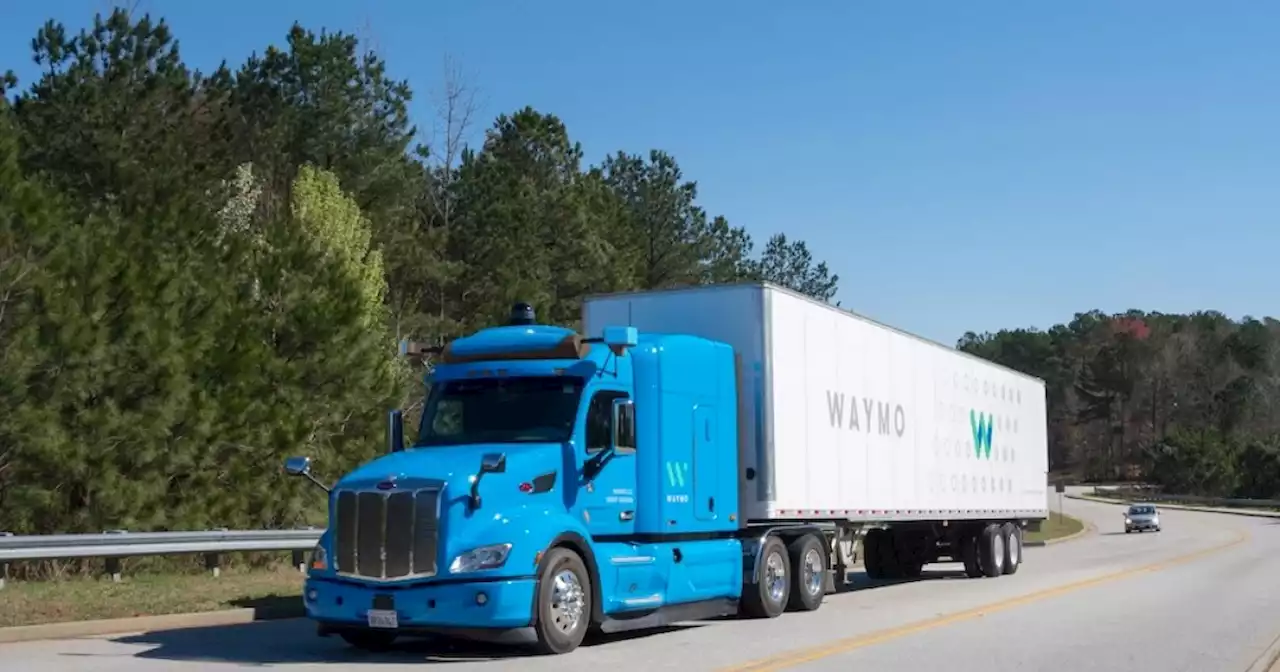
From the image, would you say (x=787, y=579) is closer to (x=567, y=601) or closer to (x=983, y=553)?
(x=567, y=601)

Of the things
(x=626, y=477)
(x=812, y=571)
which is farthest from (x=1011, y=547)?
(x=626, y=477)

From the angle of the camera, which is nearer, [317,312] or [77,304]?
[77,304]

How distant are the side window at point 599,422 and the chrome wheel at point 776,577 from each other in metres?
3.85

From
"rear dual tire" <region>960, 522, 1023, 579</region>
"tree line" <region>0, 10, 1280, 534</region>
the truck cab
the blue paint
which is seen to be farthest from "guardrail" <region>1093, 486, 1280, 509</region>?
the truck cab

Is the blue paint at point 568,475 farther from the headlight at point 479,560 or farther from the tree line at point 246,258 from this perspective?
the tree line at point 246,258

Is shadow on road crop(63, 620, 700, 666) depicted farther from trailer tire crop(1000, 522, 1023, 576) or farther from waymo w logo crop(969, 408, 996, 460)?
trailer tire crop(1000, 522, 1023, 576)

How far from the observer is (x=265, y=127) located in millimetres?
41219

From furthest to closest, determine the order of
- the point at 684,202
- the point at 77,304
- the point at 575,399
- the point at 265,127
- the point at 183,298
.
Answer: the point at 684,202 → the point at 265,127 → the point at 183,298 → the point at 77,304 → the point at 575,399

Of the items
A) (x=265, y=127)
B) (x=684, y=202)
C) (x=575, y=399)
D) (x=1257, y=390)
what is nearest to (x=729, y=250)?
(x=684, y=202)

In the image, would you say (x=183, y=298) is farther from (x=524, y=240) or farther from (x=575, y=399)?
(x=524, y=240)

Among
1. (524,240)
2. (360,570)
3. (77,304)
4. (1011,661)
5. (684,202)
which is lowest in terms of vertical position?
(1011,661)

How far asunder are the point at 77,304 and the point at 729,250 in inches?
1746

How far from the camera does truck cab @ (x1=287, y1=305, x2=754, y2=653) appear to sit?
1291 centimetres

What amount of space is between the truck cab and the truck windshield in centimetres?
2
